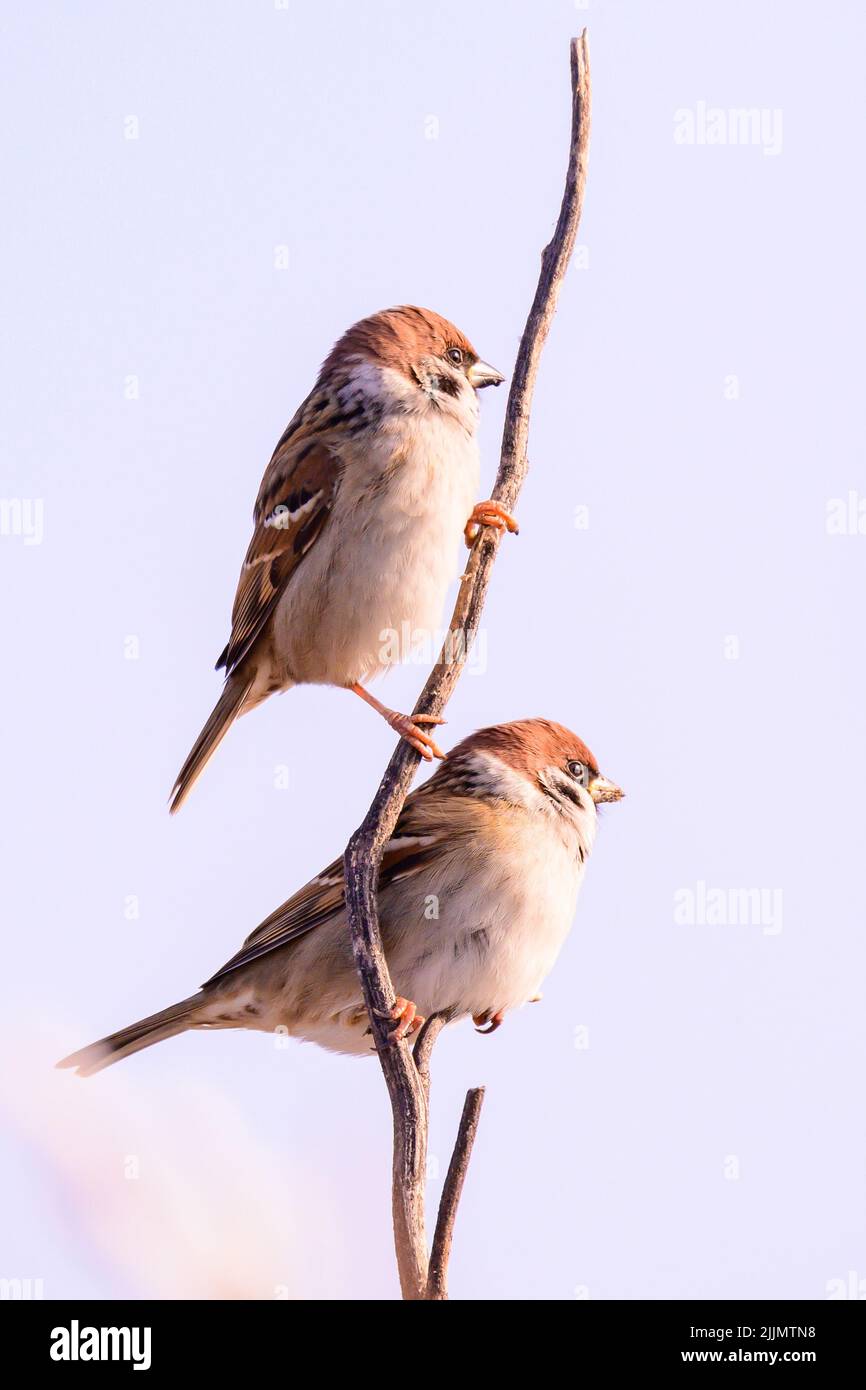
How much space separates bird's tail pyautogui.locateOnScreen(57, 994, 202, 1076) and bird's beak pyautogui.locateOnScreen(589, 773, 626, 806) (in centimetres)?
154

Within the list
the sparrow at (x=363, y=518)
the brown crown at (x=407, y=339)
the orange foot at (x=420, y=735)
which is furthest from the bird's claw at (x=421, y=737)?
the brown crown at (x=407, y=339)

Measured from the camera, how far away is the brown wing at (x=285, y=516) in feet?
18.0

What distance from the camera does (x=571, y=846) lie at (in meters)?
5.40

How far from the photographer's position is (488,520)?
16.8ft

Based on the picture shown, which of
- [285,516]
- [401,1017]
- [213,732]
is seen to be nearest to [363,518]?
[285,516]

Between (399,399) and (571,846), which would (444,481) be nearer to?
(399,399)

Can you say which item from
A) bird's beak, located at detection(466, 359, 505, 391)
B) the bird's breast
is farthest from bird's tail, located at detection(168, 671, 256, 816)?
bird's beak, located at detection(466, 359, 505, 391)

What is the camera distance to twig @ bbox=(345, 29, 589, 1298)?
4.11 meters

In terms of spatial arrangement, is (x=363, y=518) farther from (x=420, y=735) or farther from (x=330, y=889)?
(x=330, y=889)

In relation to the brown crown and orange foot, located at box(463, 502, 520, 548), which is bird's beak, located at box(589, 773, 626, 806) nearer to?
orange foot, located at box(463, 502, 520, 548)

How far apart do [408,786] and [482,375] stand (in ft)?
5.88
